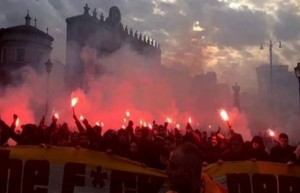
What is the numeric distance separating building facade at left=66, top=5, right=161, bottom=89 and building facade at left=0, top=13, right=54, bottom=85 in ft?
10.1

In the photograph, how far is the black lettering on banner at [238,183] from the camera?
271 inches

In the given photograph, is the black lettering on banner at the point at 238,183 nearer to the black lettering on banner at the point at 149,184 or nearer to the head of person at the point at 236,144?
the head of person at the point at 236,144

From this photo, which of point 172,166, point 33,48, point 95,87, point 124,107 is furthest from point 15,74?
point 172,166

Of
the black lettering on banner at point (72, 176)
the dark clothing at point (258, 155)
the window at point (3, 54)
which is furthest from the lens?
the window at point (3, 54)

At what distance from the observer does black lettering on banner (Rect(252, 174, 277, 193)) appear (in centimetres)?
689

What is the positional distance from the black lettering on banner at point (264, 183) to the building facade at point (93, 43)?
2387 cm

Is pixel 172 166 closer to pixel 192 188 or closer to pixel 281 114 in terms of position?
pixel 192 188

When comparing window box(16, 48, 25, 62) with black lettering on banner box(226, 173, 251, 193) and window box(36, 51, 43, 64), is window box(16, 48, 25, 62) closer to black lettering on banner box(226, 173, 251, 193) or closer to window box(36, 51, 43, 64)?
window box(36, 51, 43, 64)

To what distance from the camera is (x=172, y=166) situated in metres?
2.67

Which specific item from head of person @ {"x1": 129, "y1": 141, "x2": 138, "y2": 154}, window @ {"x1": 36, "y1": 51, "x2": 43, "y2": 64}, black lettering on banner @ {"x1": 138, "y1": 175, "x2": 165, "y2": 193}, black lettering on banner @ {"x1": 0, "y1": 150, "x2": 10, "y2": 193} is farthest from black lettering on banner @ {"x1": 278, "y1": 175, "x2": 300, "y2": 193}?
window @ {"x1": 36, "y1": 51, "x2": 43, "y2": 64}

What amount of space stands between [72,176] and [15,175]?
0.82m

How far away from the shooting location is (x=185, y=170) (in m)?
2.63

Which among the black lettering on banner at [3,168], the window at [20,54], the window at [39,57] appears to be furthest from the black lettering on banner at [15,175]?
the window at [20,54]

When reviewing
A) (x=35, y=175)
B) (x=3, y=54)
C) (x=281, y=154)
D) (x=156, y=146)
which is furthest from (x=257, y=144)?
(x=3, y=54)
